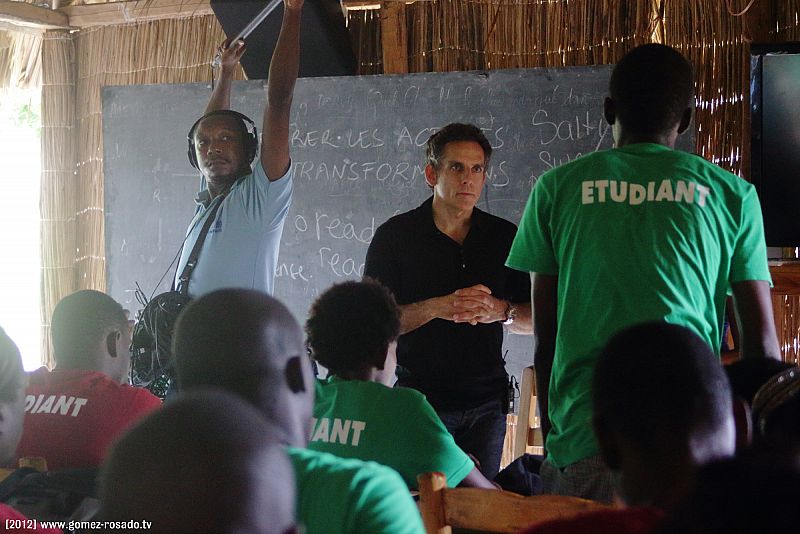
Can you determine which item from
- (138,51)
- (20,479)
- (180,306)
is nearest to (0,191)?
(138,51)

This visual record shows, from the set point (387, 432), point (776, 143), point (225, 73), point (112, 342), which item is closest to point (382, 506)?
point (387, 432)

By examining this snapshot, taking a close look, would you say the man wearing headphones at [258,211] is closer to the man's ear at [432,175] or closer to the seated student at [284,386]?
the man's ear at [432,175]

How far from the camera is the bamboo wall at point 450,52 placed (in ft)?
13.4

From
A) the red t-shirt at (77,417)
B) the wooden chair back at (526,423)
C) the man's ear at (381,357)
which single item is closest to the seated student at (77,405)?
the red t-shirt at (77,417)

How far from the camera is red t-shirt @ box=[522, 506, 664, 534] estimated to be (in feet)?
2.48

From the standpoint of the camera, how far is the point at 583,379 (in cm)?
183

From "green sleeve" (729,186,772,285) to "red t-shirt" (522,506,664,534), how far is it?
114 centimetres

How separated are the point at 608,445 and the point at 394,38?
369 centimetres

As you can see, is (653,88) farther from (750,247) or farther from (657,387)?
(657,387)

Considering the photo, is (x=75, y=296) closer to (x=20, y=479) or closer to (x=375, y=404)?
(x=20, y=479)

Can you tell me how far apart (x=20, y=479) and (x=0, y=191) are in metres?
4.70

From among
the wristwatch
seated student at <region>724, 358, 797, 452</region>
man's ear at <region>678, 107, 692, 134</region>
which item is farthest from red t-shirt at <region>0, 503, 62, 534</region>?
the wristwatch

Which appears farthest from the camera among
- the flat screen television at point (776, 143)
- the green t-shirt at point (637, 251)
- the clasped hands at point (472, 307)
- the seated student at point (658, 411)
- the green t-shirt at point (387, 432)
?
the flat screen television at point (776, 143)

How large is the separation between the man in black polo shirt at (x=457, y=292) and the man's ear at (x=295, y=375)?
1472 mm
